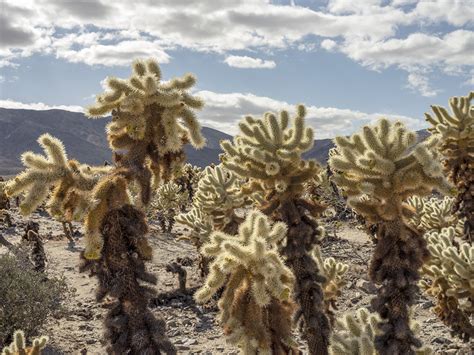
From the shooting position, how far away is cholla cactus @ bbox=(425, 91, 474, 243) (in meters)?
9.99

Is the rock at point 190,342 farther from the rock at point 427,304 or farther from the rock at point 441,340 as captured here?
the rock at point 427,304

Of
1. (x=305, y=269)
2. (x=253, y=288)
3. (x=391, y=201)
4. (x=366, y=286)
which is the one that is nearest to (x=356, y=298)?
(x=366, y=286)

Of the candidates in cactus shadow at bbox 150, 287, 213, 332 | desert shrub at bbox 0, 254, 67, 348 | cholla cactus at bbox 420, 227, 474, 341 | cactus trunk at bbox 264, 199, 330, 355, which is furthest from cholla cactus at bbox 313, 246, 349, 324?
desert shrub at bbox 0, 254, 67, 348

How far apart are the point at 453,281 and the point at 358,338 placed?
354 cm

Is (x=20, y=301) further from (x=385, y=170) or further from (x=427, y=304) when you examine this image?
(x=427, y=304)

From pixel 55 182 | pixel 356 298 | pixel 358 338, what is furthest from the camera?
pixel 356 298

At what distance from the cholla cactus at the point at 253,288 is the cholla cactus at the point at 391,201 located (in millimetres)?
1300

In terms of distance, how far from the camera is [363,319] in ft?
22.9

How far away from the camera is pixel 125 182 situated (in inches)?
207

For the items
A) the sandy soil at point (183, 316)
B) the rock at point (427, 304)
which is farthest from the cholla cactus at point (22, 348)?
the rock at point (427, 304)

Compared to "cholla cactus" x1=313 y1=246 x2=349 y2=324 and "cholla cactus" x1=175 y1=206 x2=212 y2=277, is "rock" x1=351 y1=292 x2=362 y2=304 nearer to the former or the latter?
"cholla cactus" x1=175 y1=206 x2=212 y2=277

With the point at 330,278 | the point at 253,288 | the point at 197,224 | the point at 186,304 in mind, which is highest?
the point at 253,288

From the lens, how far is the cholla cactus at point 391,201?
552 centimetres

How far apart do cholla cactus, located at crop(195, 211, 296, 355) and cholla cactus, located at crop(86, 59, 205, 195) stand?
1108 millimetres
